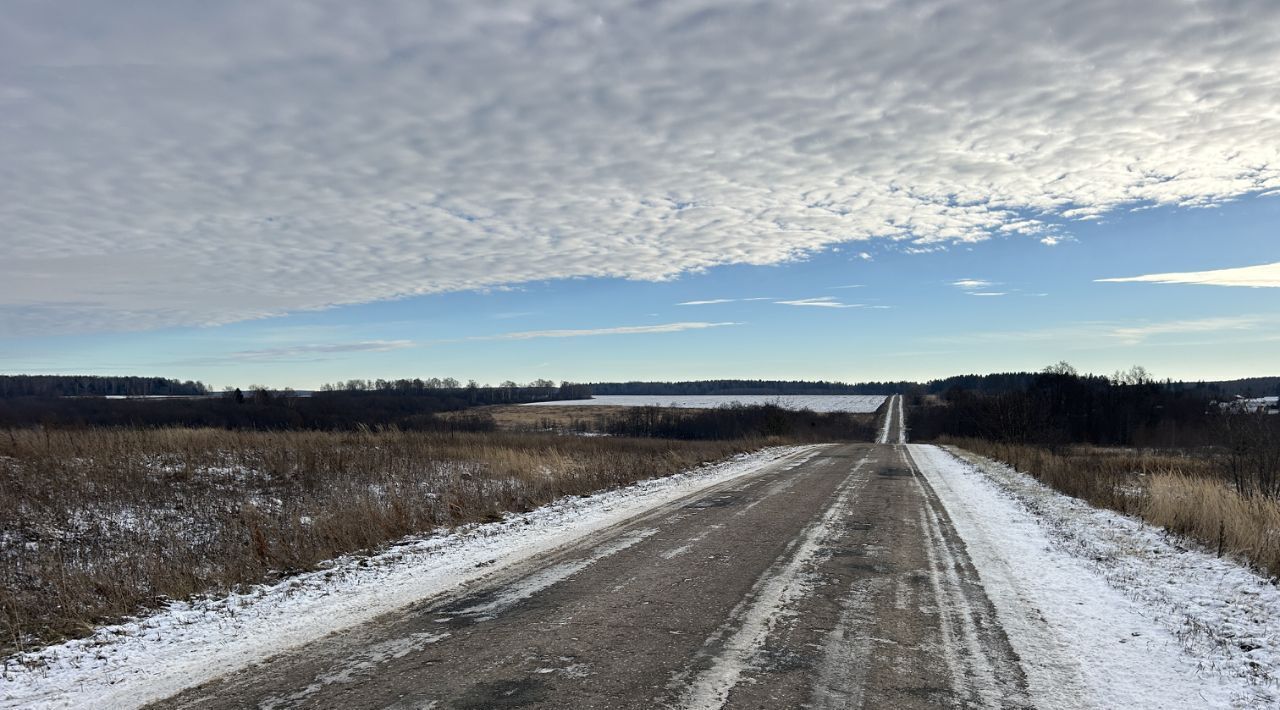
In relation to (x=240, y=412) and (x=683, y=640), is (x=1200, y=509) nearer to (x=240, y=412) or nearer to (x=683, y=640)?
(x=683, y=640)

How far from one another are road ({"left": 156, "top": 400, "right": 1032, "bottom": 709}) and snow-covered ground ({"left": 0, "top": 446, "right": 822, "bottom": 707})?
0.37 metres

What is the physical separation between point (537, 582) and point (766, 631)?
2543 mm

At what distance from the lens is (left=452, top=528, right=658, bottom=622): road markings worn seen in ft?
19.0

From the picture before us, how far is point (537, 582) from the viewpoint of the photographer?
267 inches

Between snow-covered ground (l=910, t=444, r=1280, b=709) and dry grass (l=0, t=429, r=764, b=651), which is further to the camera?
dry grass (l=0, t=429, r=764, b=651)

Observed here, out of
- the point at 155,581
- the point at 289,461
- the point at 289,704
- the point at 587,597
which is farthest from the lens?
the point at 289,461

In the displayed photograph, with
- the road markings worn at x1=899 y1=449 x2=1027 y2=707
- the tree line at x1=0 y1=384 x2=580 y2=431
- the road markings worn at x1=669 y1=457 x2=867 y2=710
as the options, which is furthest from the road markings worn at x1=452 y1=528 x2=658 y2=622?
the tree line at x1=0 y1=384 x2=580 y2=431

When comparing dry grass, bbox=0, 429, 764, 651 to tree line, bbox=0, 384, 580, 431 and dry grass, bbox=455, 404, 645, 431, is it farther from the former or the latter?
dry grass, bbox=455, 404, 645, 431

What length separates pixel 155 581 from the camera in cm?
673

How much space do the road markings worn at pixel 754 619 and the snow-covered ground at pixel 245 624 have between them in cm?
285

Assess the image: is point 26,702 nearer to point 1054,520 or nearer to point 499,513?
point 499,513

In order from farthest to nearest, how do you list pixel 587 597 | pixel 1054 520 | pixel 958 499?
pixel 958 499, pixel 1054 520, pixel 587 597

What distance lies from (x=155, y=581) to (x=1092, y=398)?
86330 millimetres

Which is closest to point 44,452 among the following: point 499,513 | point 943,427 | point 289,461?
point 289,461
